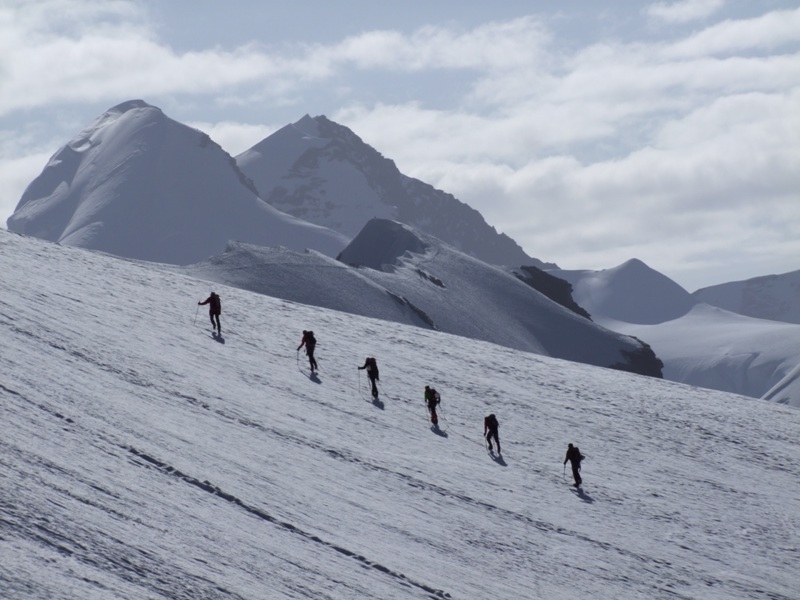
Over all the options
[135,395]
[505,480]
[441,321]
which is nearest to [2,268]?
[135,395]

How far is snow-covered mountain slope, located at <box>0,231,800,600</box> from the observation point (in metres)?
20.2

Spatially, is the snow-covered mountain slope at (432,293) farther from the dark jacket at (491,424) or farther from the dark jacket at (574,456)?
the dark jacket at (574,456)

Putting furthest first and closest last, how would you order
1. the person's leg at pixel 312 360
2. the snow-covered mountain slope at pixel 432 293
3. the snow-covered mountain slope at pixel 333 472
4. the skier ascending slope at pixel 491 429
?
the snow-covered mountain slope at pixel 432 293, the person's leg at pixel 312 360, the skier ascending slope at pixel 491 429, the snow-covered mountain slope at pixel 333 472

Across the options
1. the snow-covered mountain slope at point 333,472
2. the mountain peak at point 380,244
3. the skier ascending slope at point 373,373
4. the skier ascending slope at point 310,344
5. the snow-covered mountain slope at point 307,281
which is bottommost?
the snow-covered mountain slope at point 333,472

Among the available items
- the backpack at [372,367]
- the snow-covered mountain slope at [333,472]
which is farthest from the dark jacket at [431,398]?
the backpack at [372,367]

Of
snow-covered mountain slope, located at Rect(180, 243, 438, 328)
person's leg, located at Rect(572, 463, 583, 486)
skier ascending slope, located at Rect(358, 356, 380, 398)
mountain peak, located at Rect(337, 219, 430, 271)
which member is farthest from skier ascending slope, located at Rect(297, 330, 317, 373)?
mountain peak, located at Rect(337, 219, 430, 271)

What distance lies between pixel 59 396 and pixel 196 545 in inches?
309

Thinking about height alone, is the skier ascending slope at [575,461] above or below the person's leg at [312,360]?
below

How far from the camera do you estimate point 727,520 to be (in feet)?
98.5

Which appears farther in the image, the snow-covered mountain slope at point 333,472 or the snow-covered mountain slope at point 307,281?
the snow-covered mountain slope at point 307,281

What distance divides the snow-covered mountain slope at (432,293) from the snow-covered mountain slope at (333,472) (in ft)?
92.5

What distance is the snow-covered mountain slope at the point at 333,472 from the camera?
20.2 metres

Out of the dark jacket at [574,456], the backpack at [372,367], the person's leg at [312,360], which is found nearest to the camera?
the dark jacket at [574,456]

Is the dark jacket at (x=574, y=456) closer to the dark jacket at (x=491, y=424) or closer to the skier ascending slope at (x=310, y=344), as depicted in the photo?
the dark jacket at (x=491, y=424)
